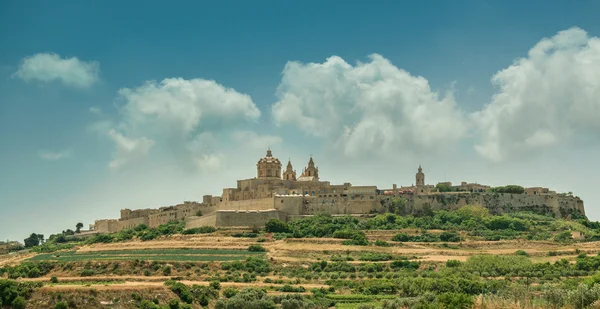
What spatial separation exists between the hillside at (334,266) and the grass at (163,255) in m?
0.17

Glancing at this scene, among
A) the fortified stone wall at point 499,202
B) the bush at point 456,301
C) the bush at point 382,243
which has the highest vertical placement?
the fortified stone wall at point 499,202

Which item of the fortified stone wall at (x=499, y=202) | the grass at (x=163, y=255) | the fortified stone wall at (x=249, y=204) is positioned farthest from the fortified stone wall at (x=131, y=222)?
the fortified stone wall at (x=499, y=202)

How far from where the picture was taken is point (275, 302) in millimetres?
46188

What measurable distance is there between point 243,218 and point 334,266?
2258 cm

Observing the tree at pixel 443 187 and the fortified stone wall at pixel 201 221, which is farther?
the tree at pixel 443 187

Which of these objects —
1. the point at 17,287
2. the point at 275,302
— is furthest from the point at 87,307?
the point at 275,302

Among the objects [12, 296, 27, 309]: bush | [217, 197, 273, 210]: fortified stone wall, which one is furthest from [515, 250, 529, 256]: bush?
[12, 296, 27, 309]: bush

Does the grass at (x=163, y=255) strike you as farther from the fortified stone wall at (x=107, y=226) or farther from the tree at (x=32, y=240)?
the tree at (x=32, y=240)

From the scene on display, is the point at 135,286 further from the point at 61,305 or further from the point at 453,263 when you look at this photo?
the point at 453,263

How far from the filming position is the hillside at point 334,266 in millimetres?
44344

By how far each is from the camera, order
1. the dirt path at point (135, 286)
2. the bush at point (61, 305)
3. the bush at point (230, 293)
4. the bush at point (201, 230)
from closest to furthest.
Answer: the bush at point (61, 305)
the dirt path at point (135, 286)
the bush at point (230, 293)
the bush at point (201, 230)

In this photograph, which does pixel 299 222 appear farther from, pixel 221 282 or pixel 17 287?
pixel 17 287

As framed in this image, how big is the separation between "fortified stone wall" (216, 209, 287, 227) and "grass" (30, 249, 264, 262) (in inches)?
Result: 475

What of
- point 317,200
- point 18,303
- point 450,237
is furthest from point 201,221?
point 18,303
